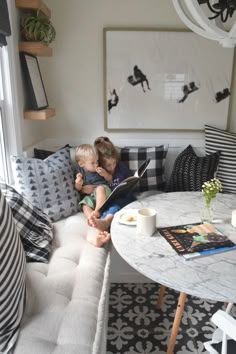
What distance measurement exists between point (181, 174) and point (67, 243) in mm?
Answer: 1141

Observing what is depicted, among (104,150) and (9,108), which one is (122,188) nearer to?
(104,150)

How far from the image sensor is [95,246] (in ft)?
5.27

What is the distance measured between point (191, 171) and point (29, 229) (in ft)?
4.45

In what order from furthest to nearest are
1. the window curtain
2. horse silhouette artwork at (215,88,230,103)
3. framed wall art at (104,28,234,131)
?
horse silhouette artwork at (215,88,230,103) → framed wall art at (104,28,234,131) → the window curtain

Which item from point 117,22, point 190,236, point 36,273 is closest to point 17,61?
point 117,22

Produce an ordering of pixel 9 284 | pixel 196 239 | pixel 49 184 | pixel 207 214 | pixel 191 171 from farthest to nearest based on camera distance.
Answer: pixel 191 171, pixel 49 184, pixel 207 214, pixel 196 239, pixel 9 284

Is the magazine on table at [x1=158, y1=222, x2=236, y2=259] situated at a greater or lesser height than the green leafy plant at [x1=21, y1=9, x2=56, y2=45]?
lesser

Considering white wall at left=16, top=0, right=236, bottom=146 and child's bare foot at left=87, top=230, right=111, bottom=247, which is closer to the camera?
child's bare foot at left=87, top=230, right=111, bottom=247

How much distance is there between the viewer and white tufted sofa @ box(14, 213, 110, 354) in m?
0.97

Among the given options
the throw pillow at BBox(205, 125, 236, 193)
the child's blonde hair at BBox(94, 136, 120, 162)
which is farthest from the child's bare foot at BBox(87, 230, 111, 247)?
the throw pillow at BBox(205, 125, 236, 193)

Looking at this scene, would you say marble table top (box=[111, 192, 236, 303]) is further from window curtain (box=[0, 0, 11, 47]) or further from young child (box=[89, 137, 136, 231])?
window curtain (box=[0, 0, 11, 47])

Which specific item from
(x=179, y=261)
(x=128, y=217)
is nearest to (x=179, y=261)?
(x=179, y=261)

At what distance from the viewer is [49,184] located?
1.86 m

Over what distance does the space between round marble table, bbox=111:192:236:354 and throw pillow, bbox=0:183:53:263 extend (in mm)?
387
